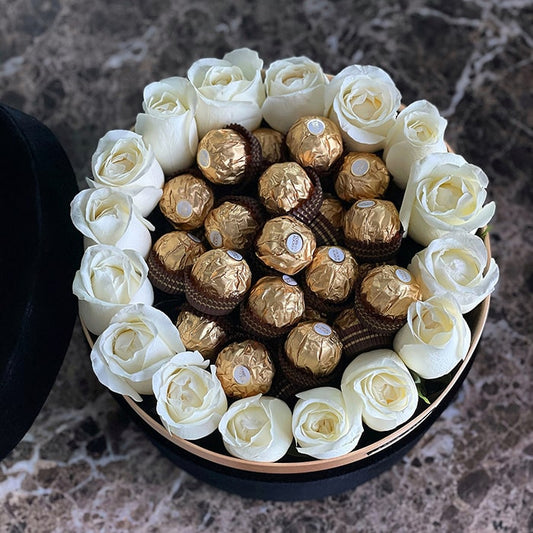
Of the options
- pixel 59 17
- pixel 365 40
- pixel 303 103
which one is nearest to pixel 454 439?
pixel 303 103

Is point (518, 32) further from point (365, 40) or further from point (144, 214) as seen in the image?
point (144, 214)

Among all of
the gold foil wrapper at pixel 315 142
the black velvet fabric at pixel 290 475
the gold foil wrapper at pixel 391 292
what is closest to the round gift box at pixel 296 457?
the black velvet fabric at pixel 290 475

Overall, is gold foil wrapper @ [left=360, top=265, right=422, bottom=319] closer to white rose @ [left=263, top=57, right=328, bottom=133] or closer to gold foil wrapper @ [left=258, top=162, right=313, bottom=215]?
gold foil wrapper @ [left=258, top=162, right=313, bottom=215]

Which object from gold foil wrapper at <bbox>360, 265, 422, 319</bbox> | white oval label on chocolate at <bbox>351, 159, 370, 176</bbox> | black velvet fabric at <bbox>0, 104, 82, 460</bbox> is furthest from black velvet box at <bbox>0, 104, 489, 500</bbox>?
white oval label on chocolate at <bbox>351, 159, 370, 176</bbox>

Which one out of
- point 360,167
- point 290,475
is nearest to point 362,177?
point 360,167

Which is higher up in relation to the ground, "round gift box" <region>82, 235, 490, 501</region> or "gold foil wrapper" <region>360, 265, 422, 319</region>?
"gold foil wrapper" <region>360, 265, 422, 319</region>

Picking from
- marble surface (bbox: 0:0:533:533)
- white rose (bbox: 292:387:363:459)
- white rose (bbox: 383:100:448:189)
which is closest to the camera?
white rose (bbox: 292:387:363:459)
